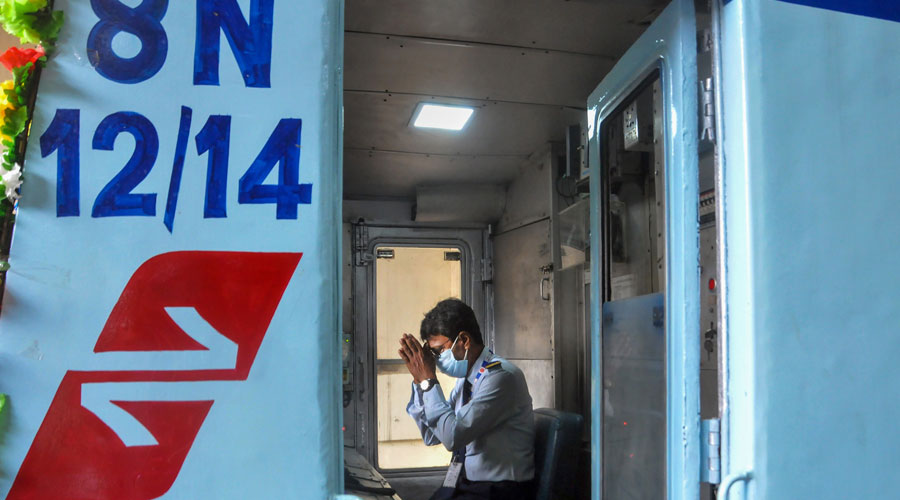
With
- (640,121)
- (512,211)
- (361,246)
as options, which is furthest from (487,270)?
(640,121)

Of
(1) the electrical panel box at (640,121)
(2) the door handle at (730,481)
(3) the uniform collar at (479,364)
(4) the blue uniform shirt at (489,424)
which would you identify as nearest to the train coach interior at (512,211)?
(1) the electrical panel box at (640,121)

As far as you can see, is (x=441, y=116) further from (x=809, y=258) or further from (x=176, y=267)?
(x=176, y=267)

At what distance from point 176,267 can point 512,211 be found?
4183 mm

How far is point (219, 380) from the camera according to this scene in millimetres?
1257

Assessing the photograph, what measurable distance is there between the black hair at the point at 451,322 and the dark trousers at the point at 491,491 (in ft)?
2.59

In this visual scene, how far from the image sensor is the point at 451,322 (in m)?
3.73

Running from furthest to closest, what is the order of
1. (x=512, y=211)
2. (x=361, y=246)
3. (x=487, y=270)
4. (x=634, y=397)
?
1. (x=487, y=270)
2. (x=361, y=246)
3. (x=512, y=211)
4. (x=634, y=397)

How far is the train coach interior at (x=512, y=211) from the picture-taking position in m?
2.17

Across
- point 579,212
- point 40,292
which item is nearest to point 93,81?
point 40,292

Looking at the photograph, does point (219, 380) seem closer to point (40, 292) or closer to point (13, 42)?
point (40, 292)

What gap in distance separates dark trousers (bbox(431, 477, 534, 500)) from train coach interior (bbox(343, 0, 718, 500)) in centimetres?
46

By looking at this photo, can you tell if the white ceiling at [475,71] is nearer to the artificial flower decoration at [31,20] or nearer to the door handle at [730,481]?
the door handle at [730,481]

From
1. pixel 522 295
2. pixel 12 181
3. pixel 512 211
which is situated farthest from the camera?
pixel 512 211

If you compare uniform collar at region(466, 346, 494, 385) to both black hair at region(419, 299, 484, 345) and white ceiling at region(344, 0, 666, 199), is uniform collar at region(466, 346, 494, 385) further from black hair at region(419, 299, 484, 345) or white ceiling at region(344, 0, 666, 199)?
white ceiling at region(344, 0, 666, 199)
